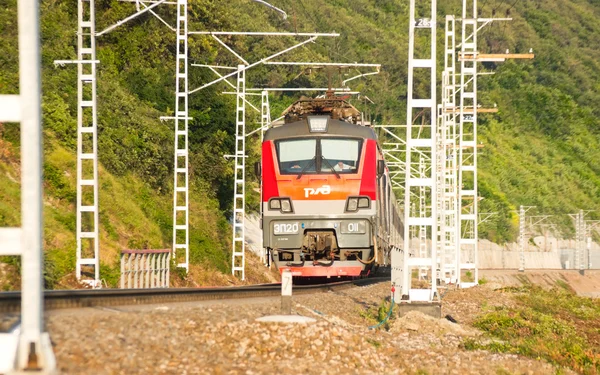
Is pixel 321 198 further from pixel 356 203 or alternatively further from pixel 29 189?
pixel 29 189

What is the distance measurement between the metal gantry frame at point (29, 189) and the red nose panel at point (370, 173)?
15.8m

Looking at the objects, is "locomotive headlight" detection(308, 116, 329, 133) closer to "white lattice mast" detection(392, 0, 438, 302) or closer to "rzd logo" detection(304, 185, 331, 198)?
"rzd logo" detection(304, 185, 331, 198)

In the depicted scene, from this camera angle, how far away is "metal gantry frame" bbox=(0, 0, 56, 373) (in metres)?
6.39

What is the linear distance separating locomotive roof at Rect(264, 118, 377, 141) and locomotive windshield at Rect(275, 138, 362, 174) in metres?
0.13

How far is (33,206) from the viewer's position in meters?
6.43

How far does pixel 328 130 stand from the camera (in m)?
22.7

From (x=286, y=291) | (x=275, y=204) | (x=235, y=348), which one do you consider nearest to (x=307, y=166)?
(x=275, y=204)

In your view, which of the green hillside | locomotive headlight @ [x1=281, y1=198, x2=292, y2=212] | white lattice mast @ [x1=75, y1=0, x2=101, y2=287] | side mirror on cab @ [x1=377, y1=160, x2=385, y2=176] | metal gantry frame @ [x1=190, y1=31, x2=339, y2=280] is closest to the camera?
locomotive headlight @ [x1=281, y1=198, x2=292, y2=212]

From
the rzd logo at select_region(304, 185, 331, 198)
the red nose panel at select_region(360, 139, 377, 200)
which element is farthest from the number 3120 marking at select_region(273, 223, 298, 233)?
the red nose panel at select_region(360, 139, 377, 200)

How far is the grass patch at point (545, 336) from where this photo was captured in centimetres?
1441

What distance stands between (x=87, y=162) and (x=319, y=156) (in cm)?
1534

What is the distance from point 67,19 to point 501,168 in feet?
204

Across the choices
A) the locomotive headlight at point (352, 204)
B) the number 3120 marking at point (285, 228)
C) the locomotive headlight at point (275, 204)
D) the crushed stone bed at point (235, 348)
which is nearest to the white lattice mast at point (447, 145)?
the locomotive headlight at point (352, 204)

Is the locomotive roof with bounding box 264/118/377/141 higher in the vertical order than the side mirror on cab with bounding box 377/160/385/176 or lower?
higher
